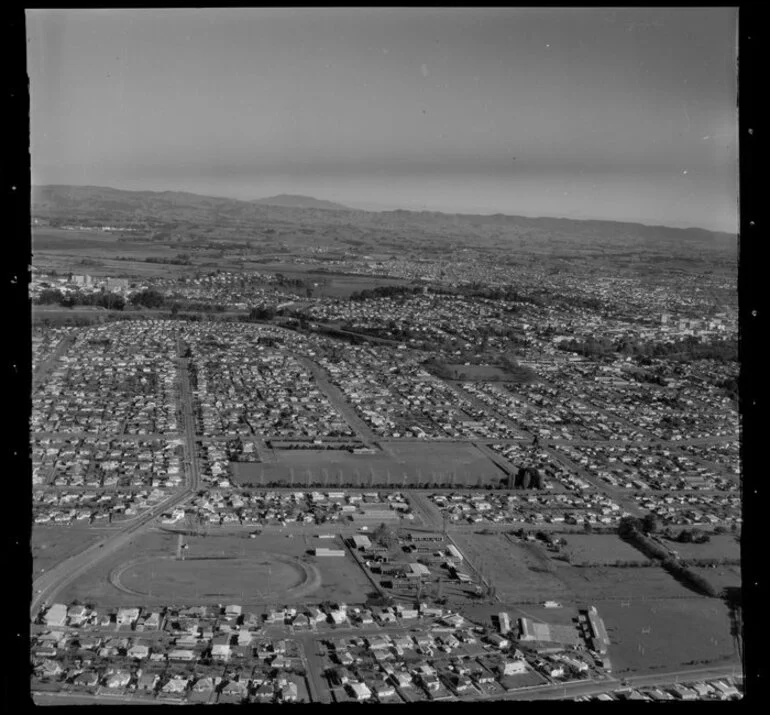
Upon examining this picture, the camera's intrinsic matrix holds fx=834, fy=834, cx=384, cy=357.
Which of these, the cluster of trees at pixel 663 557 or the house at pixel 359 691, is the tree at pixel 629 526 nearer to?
the cluster of trees at pixel 663 557

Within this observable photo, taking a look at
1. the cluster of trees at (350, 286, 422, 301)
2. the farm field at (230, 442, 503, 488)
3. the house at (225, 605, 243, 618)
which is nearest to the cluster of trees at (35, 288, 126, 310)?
the farm field at (230, 442, 503, 488)

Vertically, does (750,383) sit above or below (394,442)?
above

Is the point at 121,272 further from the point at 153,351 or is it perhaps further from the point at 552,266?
the point at 552,266

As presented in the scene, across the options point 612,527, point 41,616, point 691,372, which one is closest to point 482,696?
point 41,616

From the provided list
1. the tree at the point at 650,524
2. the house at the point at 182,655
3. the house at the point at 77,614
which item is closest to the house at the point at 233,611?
the house at the point at 182,655

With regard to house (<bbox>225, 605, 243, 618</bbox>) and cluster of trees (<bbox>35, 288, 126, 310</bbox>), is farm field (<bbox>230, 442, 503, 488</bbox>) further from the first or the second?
cluster of trees (<bbox>35, 288, 126, 310</bbox>)

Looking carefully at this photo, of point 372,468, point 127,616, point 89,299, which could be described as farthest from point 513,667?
point 89,299
